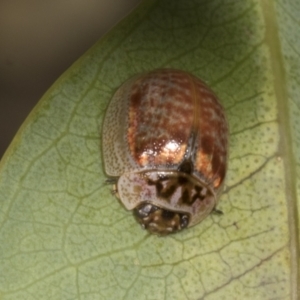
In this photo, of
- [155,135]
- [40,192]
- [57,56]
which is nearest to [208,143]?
[155,135]

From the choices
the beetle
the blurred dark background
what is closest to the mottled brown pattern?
the beetle

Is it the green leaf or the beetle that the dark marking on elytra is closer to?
the beetle

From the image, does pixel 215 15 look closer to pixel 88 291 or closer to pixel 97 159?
pixel 97 159

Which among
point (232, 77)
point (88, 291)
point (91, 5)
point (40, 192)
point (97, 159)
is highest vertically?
point (91, 5)

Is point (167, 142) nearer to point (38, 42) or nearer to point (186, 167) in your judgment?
point (186, 167)

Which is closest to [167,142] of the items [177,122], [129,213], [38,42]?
[177,122]

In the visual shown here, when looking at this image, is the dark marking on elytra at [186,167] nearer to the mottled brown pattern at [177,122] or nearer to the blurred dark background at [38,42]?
the mottled brown pattern at [177,122]
